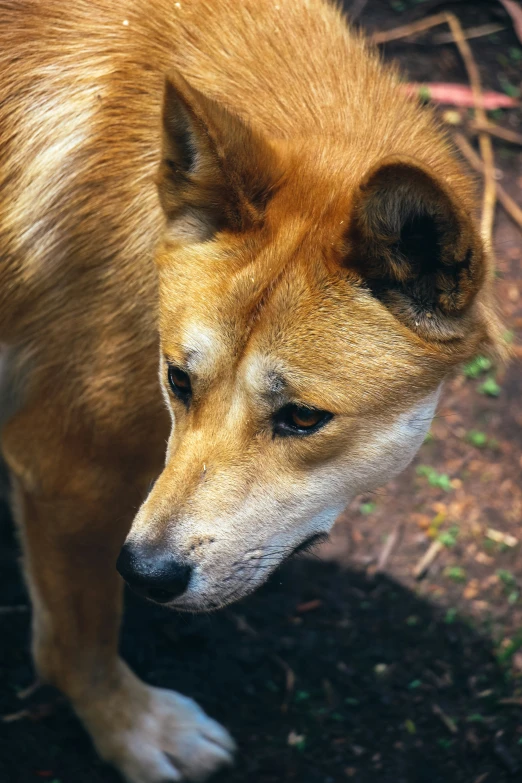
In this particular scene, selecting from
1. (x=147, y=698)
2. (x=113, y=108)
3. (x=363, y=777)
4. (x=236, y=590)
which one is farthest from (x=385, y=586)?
(x=113, y=108)

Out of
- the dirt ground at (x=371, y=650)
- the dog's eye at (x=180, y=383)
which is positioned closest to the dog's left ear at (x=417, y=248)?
the dog's eye at (x=180, y=383)

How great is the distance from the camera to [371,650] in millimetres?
4203

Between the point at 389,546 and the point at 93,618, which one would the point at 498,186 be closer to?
the point at 389,546

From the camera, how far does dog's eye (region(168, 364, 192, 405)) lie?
268cm

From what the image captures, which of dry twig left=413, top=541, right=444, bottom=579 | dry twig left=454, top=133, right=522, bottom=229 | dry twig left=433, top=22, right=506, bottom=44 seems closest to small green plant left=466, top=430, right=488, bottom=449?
dry twig left=413, top=541, right=444, bottom=579

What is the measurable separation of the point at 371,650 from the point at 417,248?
243 cm

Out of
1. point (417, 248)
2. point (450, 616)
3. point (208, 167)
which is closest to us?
point (417, 248)

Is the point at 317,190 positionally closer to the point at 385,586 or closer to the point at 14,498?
the point at 14,498

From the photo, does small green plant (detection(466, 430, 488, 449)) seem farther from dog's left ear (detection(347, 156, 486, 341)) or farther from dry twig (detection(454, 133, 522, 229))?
dog's left ear (detection(347, 156, 486, 341))

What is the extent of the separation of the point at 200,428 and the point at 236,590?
0.52m

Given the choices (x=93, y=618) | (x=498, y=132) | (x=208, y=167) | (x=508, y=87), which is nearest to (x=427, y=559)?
(x=93, y=618)

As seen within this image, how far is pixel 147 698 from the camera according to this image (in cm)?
380

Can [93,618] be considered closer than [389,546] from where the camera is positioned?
Yes

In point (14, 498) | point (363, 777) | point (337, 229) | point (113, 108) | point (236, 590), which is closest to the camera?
point (337, 229)
